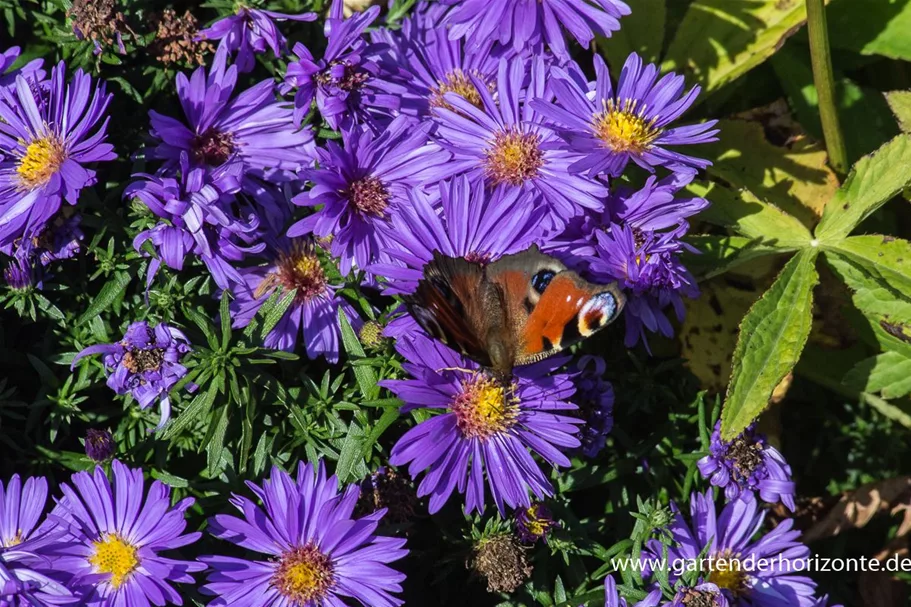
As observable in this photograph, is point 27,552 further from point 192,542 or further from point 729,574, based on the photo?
point 729,574

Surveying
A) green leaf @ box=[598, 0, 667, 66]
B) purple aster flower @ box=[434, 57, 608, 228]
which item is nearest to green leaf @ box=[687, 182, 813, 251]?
green leaf @ box=[598, 0, 667, 66]

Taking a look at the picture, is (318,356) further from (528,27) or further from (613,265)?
(528,27)

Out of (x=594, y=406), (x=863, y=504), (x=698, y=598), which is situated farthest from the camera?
(x=863, y=504)

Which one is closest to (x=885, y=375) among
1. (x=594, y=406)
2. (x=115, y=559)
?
(x=594, y=406)

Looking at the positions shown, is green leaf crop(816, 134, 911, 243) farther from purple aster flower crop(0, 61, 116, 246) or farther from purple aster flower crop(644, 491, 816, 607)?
purple aster flower crop(0, 61, 116, 246)

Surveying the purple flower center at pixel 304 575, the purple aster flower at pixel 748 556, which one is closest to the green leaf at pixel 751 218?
the purple aster flower at pixel 748 556

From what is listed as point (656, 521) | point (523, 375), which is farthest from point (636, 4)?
point (656, 521)
